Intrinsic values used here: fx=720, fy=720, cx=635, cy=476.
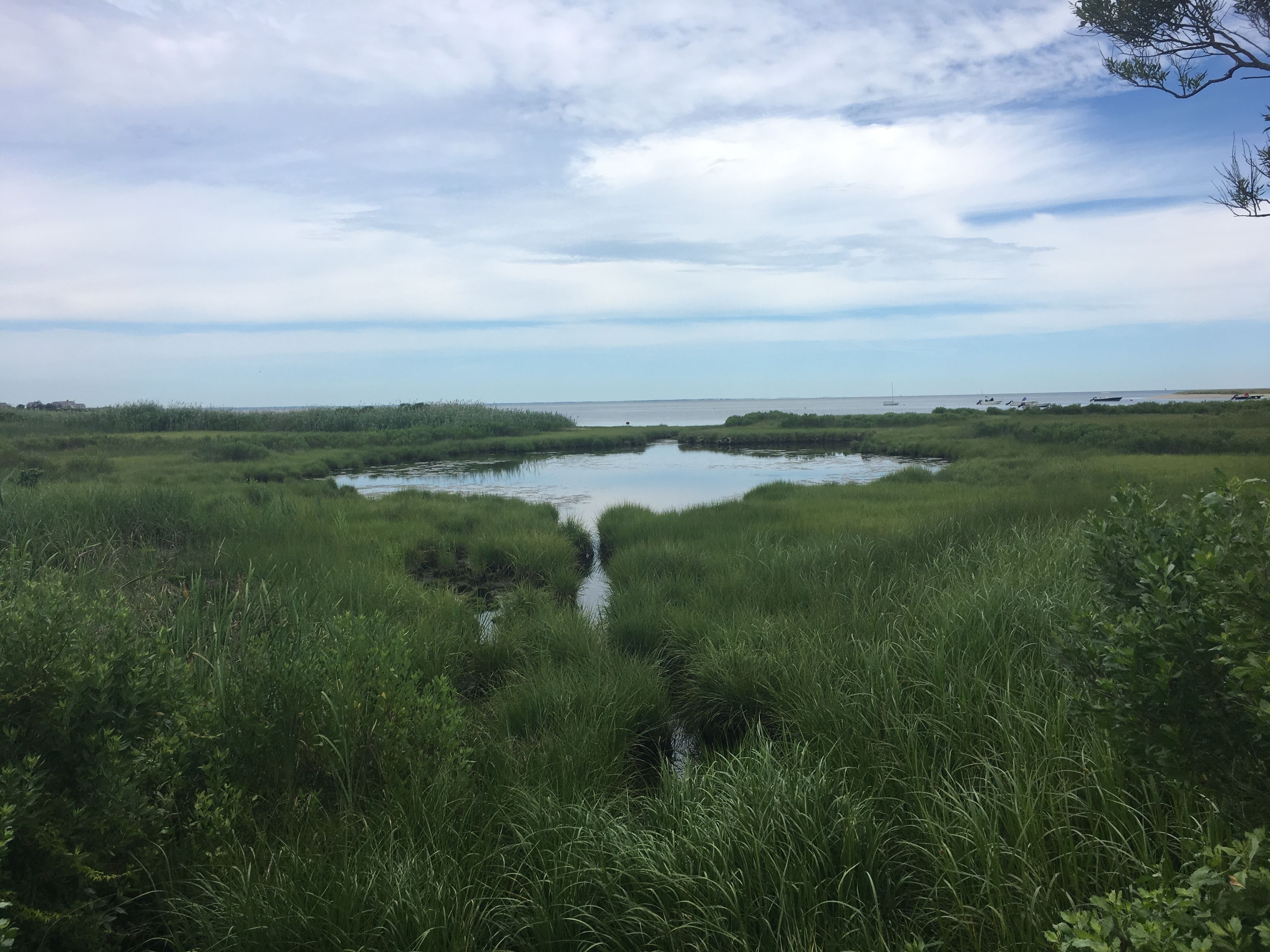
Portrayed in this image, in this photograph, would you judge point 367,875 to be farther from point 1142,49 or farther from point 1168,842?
point 1142,49

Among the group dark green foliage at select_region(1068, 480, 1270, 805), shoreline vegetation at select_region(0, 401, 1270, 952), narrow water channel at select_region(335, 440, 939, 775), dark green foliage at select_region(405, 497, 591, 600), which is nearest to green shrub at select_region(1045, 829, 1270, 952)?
shoreline vegetation at select_region(0, 401, 1270, 952)

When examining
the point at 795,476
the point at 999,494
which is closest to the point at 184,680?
the point at 999,494

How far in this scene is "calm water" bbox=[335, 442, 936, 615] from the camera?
18016 millimetres

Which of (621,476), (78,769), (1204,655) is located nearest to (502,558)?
(78,769)

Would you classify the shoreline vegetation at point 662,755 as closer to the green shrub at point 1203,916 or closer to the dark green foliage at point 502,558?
the green shrub at point 1203,916

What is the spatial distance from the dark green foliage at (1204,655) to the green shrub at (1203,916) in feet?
1.11

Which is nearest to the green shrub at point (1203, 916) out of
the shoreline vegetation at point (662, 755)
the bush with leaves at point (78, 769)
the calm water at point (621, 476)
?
the shoreline vegetation at point (662, 755)

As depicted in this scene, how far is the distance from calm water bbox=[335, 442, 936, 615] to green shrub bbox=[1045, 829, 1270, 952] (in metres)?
9.24

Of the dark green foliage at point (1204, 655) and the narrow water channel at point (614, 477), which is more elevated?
the dark green foliage at point (1204, 655)

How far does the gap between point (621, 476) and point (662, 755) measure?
18.7 meters

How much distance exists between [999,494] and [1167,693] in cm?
1106

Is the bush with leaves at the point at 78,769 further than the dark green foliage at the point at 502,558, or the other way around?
the dark green foliage at the point at 502,558

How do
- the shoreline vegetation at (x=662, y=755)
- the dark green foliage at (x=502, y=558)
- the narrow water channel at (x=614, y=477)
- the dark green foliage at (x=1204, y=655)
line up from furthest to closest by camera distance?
the narrow water channel at (x=614, y=477) → the dark green foliage at (x=502, y=558) → the shoreline vegetation at (x=662, y=755) → the dark green foliage at (x=1204, y=655)

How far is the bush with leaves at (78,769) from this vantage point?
252cm
